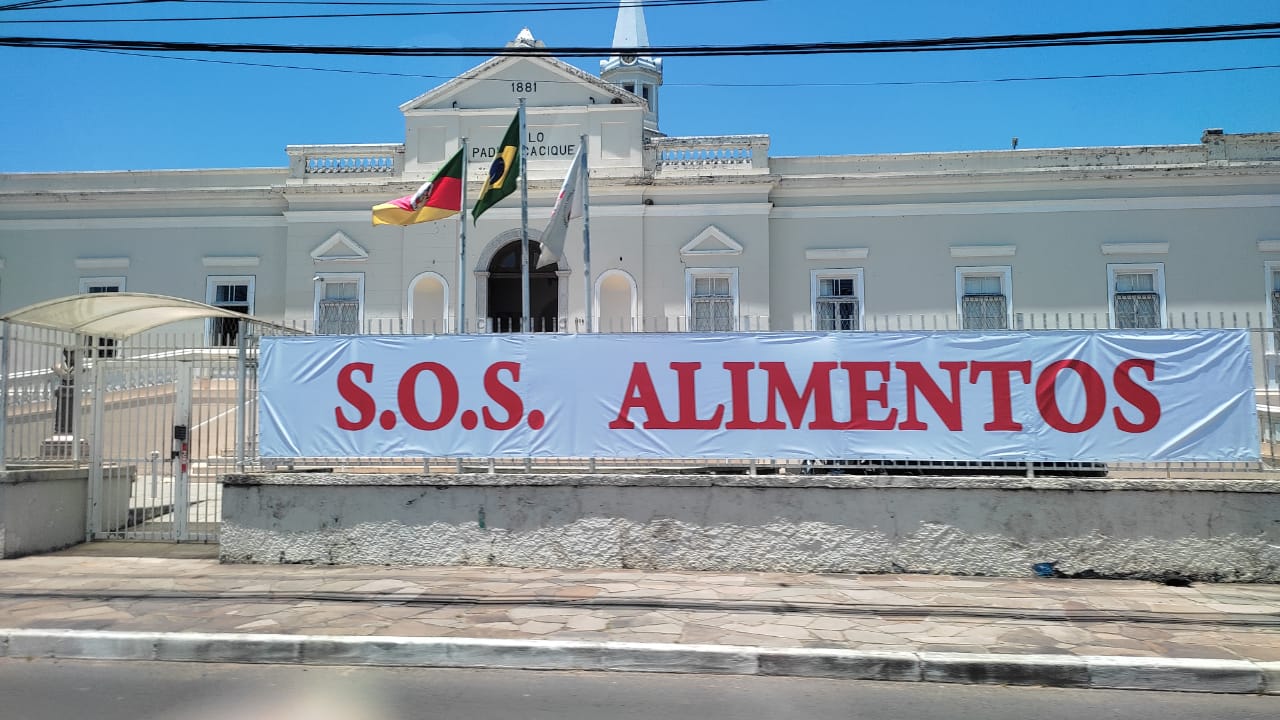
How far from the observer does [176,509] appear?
397 inches

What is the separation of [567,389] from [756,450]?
1.96 meters

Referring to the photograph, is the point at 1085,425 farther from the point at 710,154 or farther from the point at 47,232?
the point at 47,232

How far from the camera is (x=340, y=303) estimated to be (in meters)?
19.3

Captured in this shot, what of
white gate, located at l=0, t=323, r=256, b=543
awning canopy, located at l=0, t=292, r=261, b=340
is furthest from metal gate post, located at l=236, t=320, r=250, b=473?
awning canopy, located at l=0, t=292, r=261, b=340

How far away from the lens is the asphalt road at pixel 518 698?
16.7 ft

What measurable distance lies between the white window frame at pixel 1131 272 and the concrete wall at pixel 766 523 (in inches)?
444

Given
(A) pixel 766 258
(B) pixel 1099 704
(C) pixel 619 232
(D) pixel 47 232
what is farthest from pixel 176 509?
(D) pixel 47 232

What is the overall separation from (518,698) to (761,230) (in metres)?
14.6

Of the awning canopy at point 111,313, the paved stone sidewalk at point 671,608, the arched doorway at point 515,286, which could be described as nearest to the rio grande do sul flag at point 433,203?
the awning canopy at point 111,313

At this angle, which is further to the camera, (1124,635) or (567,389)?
(567,389)

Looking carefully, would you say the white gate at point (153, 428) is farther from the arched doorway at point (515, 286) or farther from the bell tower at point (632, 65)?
the bell tower at point (632, 65)

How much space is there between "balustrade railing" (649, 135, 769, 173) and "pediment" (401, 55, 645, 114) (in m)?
1.28

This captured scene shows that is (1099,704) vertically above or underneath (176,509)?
underneath

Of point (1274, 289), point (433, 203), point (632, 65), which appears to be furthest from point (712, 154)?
point (632, 65)
